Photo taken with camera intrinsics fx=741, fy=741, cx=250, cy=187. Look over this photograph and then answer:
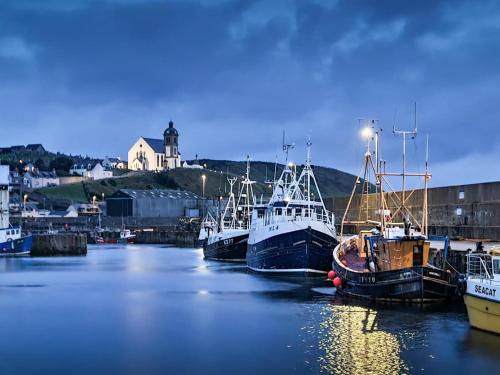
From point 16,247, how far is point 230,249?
30.2 metres

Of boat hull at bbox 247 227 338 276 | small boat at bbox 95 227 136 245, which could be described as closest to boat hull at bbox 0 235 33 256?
boat hull at bbox 247 227 338 276

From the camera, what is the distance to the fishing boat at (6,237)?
315 feet

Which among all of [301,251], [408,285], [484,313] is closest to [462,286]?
[484,313]

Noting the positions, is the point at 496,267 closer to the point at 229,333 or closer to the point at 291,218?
the point at 229,333

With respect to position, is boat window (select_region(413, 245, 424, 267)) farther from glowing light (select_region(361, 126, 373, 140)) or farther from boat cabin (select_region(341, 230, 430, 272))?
glowing light (select_region(361, 126, 373, 140))

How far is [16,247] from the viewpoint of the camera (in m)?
96.2

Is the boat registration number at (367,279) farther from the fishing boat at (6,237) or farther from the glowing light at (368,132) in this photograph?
the fishing boat at (6,237)

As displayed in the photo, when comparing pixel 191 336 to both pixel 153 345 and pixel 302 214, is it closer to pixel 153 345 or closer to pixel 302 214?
pixel 153 345

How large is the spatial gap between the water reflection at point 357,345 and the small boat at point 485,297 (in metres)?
3.49

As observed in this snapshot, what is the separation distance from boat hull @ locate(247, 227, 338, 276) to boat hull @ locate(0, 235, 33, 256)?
47.0 m

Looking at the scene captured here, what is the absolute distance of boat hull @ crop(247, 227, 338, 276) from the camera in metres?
56.4

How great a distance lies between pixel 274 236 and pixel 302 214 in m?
2.96

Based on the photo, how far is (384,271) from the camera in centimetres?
4028

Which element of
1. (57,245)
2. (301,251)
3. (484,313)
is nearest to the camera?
(484,313)
